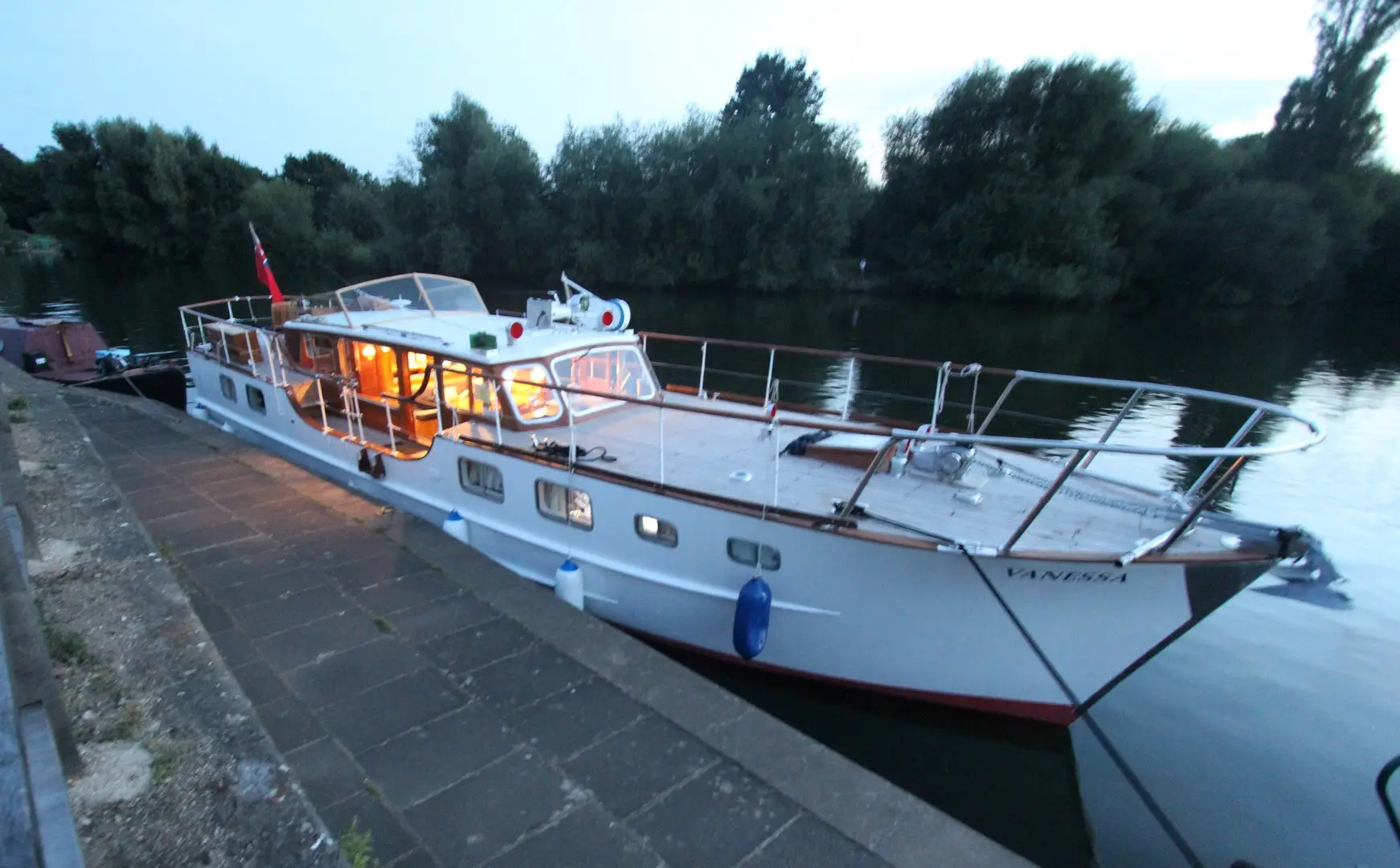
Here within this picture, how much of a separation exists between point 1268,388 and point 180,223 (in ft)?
225

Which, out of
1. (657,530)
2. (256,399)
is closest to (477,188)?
(256,399)

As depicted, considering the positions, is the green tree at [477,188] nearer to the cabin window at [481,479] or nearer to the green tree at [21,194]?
the cabin window at [481,479]

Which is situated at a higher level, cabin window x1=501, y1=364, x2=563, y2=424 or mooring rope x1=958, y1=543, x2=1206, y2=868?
cabin window x1=501, y1=364, x2=563, y2=424

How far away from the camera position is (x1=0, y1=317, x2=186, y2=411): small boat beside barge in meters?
15.9

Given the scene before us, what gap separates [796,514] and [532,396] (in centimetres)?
382

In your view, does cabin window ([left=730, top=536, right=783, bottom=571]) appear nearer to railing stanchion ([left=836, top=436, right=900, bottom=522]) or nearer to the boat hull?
the boat hull

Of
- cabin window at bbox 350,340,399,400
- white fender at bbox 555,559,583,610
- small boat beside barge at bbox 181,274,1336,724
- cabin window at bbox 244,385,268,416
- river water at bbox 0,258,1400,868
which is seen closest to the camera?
small boat beside barge at bbox 181,274,1336,724

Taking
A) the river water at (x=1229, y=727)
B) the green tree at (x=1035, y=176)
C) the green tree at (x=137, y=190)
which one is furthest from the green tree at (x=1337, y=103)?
the green tree at (x=137, y=190)

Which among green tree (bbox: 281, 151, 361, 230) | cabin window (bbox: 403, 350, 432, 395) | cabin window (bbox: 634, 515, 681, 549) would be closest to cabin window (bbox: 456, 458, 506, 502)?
cabin window (bbox: 403, 350, 432, 395)

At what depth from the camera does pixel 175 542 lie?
609 cm

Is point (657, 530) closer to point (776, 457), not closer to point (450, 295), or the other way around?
point (776, 457)

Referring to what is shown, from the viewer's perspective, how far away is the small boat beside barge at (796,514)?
210 inches

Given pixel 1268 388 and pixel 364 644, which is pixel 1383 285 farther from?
pixel 364 644

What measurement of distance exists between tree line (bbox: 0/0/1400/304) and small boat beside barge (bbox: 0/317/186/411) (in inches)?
1025
